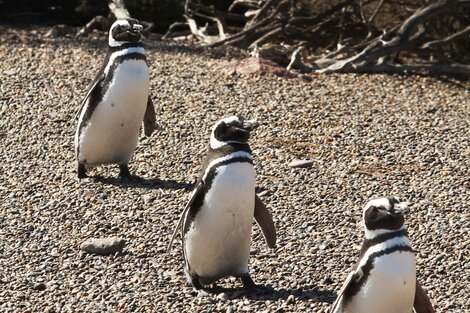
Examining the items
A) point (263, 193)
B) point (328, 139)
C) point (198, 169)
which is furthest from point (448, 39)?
point (263, 193)

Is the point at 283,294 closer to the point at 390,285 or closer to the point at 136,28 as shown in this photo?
the point at 390,285

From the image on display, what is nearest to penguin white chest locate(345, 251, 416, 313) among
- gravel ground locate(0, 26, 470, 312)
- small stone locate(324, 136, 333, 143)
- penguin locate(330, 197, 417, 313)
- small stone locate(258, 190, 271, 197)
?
penguin locate(330, 197, 417, 313)

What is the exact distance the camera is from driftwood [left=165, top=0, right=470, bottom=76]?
998 cm

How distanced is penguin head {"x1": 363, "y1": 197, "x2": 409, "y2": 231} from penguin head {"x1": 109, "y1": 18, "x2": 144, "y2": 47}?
2885 mm

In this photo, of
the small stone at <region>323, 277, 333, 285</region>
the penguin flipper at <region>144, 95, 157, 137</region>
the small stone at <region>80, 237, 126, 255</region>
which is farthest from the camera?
the penguin flipper at <region>144, 95, 157, 137</region>

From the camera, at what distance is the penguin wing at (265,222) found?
5.62 m

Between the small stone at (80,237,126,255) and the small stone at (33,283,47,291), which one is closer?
the small stone at (33,283,47,291)

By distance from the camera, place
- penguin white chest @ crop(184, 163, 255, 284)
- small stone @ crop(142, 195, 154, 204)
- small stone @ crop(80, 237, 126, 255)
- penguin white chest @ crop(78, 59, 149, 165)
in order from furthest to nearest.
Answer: penguin white chest @ crop(78, 59, 149, 165), small stone @ crop(142, 195, 154, 204), small stone @ crop(80, 237, 126, 255), penguin white chest @ crop(184, 163, 255, 284)

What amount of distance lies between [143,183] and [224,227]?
177cm

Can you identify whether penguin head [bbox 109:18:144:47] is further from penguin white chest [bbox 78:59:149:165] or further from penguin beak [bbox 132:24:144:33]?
penguin white chest [bbox 78:59:149:165]

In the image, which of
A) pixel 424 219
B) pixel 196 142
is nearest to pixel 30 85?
pixel 196 142

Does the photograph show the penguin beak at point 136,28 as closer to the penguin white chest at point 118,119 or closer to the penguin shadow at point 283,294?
the penguin white chest at point 118,119

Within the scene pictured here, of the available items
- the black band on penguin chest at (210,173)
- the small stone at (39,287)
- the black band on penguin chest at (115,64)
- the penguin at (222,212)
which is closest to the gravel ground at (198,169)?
the small stone at (39,287)

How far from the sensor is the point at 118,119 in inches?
282
